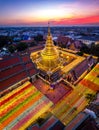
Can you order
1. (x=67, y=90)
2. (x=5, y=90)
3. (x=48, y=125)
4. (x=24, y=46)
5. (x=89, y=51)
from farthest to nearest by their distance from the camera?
(x=24, y=46) < (x=89, y=51) < (x=67, y=90) < (x=5, y=90) < (x=48, y=125)

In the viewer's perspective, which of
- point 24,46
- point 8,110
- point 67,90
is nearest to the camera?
point 8,110

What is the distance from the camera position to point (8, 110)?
9062 mm

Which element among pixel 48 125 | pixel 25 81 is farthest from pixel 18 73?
pixel 48 125

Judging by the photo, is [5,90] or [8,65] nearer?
[5,90]

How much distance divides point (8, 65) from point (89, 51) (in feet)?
48.8

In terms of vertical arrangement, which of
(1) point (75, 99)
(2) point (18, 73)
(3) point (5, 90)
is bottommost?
(1) point (75, 99)

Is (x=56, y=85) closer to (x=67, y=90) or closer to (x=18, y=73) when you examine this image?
(x=67, y=90)

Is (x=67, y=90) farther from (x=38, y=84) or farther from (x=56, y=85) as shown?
(x=38, y=84)

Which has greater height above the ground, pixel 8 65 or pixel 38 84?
pixel 8 65

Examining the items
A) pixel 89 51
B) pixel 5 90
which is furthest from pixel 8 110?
pixel 89 51

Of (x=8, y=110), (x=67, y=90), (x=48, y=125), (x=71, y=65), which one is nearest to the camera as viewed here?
(x=48, y=125)

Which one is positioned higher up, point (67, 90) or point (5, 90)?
point (5, 90)

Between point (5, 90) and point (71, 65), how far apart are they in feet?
25.1

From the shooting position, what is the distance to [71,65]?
1523cm
